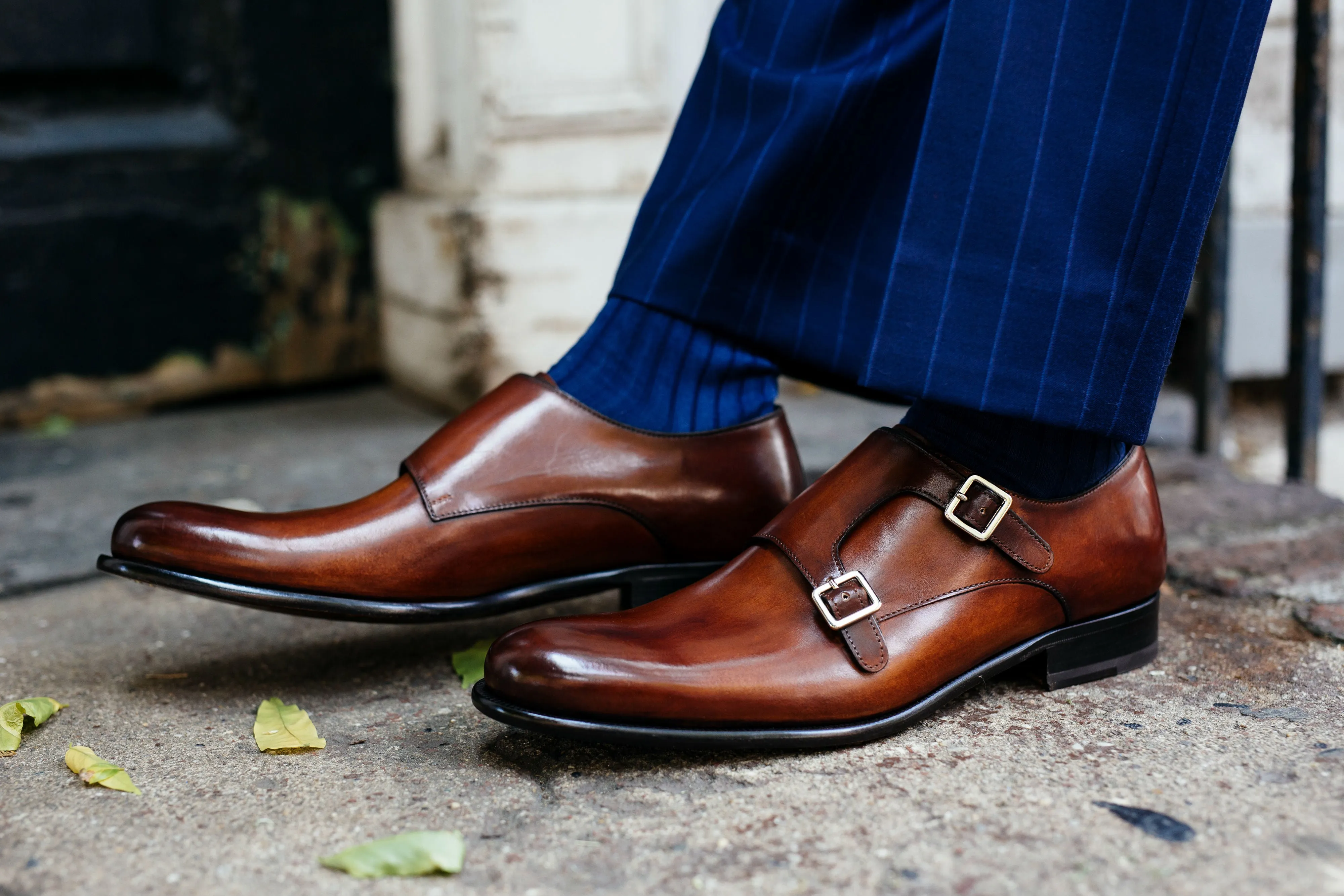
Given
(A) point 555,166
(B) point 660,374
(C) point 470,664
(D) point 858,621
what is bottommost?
(C) point 470,664

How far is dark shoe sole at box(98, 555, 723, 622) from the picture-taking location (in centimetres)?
78

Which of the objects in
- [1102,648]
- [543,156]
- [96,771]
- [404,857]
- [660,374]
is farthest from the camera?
[543,156]

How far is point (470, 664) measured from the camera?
90cm

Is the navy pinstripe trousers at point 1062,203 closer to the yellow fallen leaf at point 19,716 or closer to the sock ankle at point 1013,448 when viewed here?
the sock ankle at point 1013,448

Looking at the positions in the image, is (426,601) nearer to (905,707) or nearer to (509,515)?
(509,515)

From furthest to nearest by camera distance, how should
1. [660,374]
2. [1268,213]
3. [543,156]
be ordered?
[1268,213] < [543,156] < [660,374]

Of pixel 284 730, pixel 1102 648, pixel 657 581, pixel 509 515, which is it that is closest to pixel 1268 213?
pixel 1102 648

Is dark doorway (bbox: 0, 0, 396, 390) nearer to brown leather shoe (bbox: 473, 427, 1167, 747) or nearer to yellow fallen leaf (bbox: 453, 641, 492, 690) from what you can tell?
yellow fallen leaf (bbox: 453, 641, 492, 690)

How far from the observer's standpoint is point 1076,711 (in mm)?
787

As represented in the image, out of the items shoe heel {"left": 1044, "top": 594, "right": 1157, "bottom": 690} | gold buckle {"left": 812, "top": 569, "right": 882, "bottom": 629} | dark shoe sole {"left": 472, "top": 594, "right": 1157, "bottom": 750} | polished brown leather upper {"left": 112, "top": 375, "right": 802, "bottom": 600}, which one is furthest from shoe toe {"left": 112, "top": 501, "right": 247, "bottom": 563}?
shoe heel {"left": 1044, "top": 594, "right": 1157, "bottom": 690}

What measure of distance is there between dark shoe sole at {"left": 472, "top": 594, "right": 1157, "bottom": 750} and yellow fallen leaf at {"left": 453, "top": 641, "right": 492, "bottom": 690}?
0.19 metres

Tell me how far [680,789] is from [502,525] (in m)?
0.27

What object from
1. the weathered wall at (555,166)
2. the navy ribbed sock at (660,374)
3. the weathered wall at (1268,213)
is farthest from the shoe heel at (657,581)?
the weathered wall at (1268,213)

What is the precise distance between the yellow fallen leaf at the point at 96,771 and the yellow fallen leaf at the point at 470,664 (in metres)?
0.25
